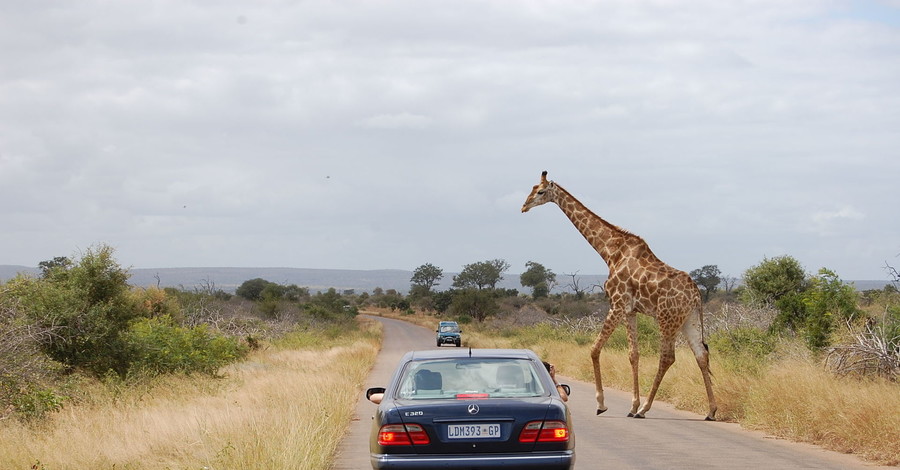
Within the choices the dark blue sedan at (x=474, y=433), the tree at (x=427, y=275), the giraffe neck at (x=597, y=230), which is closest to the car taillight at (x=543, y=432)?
the dark blue sedan at (x=474, y=433)

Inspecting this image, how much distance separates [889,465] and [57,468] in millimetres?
8961

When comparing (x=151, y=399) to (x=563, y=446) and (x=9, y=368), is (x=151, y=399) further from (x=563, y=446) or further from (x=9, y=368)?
(x=563, y=446)

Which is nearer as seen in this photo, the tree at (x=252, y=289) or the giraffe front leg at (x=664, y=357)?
the giraffe front leg at (x=664, y=357)

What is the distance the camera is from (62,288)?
21.7 m

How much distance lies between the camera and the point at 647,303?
16.5 metres

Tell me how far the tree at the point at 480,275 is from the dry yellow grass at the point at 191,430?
4521 inches

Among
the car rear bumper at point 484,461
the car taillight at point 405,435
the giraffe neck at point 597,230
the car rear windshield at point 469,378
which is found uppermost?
the giraffe neck at point 597,230

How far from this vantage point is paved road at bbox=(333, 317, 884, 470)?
11078 millimetres

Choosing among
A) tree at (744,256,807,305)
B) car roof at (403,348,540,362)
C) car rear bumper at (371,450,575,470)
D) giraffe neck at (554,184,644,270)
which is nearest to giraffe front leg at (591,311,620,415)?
giraffe neck at (554,184,644,270)

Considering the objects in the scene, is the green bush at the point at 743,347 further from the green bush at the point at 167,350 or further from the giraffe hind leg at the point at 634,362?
the green bush at the point at 167,350

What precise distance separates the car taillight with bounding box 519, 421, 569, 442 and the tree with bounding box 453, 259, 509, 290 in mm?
127134

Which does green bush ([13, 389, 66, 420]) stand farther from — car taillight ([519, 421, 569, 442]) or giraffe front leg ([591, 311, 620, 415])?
car taillight ([519, 421, 569, 442])

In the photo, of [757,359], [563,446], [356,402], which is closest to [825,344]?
[757,359]

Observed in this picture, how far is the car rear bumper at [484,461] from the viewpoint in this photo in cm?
798
